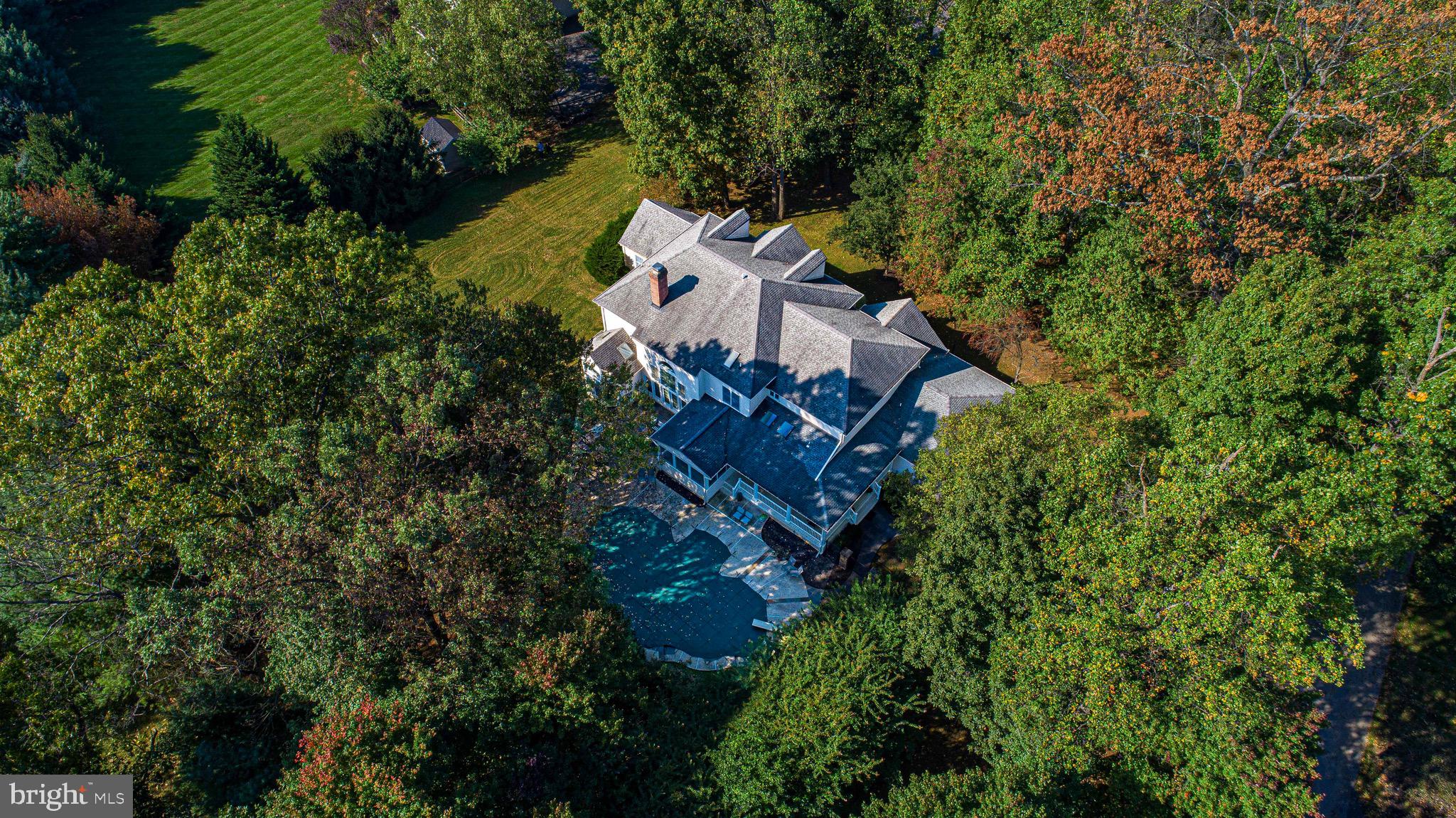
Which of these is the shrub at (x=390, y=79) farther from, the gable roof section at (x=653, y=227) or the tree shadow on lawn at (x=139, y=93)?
the gable roof section at (x=653, y=227)

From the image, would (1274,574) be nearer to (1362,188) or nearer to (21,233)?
(1362,188)

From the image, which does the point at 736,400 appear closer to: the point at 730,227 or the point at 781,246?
the point at 781,246

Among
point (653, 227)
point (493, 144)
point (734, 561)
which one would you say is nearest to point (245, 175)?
point (493, 144)

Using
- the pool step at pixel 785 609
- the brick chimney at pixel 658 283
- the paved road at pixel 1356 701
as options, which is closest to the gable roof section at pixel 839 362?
the brick chimney at pixel 658 283

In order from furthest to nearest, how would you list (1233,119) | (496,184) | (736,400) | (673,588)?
(496,184) < (736,400) < (673,588) < (1233,119)

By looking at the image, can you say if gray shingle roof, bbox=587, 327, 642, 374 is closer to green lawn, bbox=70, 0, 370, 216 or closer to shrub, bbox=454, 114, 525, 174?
shrub, bbox=454, 114, 525, 174

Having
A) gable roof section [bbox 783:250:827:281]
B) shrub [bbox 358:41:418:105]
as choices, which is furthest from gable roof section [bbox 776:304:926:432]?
shrub [bbox 358:41:418:105]
